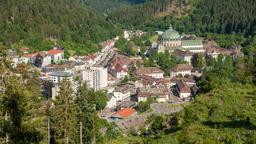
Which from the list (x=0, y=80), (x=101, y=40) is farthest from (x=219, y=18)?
(x=0, y=80)

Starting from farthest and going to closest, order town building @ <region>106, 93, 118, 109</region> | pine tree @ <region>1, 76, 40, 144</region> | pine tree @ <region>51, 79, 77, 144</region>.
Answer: town building @ <region>106, 93, 118, 109</region>, pine tree @ <region>51, 79, 77, 144</region>, pine tree @ <region>1, 76, 40, 144</region>

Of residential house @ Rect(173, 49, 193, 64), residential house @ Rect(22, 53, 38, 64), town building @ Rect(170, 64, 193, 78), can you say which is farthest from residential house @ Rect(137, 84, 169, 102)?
residential house @ Rect(173, 49, 193, 64)

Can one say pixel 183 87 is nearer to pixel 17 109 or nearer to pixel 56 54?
pixel 56 54

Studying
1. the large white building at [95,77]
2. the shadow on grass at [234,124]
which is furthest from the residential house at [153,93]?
the shadow on grass at [234,124]

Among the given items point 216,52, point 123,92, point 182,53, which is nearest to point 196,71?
point 182,53

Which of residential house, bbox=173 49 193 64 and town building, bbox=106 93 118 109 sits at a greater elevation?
residential house, bbox=173 49 193 64

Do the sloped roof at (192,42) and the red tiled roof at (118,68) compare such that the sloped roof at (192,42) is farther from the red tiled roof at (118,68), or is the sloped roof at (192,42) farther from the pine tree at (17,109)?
the pine tree at (17,109)

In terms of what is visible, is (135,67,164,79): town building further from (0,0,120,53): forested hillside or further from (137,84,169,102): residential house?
(0,0,120,53): forested hillside

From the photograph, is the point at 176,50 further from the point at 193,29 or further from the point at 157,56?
the point at 193,29
